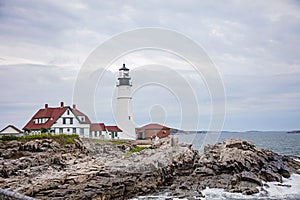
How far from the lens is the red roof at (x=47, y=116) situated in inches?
1490

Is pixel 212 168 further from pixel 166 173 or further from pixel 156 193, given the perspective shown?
pixel 156 193

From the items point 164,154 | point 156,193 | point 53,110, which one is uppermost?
point 53,110

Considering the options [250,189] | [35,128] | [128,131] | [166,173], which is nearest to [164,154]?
[166,173]

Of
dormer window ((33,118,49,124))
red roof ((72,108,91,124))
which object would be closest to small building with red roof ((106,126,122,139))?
red roof ((72,108,91,124))

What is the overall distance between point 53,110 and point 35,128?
2697mm

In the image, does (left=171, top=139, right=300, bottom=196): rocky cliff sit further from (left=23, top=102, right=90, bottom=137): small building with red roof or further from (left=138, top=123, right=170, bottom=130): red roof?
(left=23, top=102, right=90, bottom=137): small building with red roof

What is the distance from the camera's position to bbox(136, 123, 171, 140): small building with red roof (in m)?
40.9

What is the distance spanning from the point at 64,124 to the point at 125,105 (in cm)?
690

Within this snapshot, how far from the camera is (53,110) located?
129ft

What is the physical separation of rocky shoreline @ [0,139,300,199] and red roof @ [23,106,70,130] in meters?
10.8

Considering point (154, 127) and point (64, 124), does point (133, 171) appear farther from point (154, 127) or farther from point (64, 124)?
point (154, 127)

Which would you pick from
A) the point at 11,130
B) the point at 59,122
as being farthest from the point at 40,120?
the point at 11,130

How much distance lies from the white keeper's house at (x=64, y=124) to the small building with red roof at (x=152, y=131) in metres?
2.50

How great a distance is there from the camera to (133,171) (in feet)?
64.5
